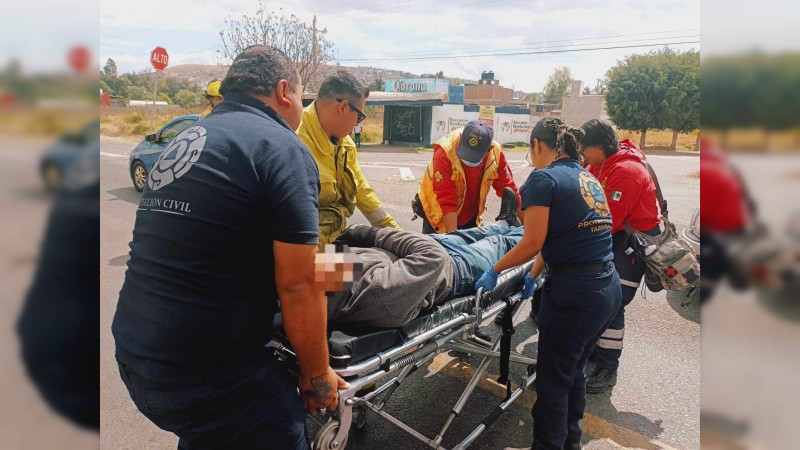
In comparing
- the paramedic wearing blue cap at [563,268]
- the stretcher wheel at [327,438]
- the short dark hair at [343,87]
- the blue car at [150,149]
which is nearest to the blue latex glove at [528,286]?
the paramedic wearing blue cap at [563,268]

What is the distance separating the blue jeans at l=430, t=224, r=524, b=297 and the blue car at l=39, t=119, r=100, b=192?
2.18m

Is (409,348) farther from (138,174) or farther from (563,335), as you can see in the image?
(138,174)

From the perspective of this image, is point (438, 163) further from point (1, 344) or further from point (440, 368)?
point (1, 344)

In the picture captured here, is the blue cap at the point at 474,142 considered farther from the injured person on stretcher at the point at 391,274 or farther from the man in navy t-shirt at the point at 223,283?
the man in navy t-shirt at the point at 223,283

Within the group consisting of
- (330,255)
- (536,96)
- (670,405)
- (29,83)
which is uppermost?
(536,96)

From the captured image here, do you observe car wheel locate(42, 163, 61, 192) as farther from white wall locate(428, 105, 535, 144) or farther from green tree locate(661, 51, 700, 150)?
green tree locate(661, 51, 700, 150)

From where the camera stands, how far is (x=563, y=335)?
2.62 meters

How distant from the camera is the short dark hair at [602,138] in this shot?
137 inches

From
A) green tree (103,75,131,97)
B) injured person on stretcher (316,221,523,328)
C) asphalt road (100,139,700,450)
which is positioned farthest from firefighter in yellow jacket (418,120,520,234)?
green tree (103,75,131,97)

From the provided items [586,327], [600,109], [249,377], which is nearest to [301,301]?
[249,377]

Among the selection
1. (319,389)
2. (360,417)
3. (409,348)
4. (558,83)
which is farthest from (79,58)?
(558,83)

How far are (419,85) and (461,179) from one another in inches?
1414

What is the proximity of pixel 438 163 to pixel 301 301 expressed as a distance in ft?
8.49

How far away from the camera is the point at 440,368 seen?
380cm
